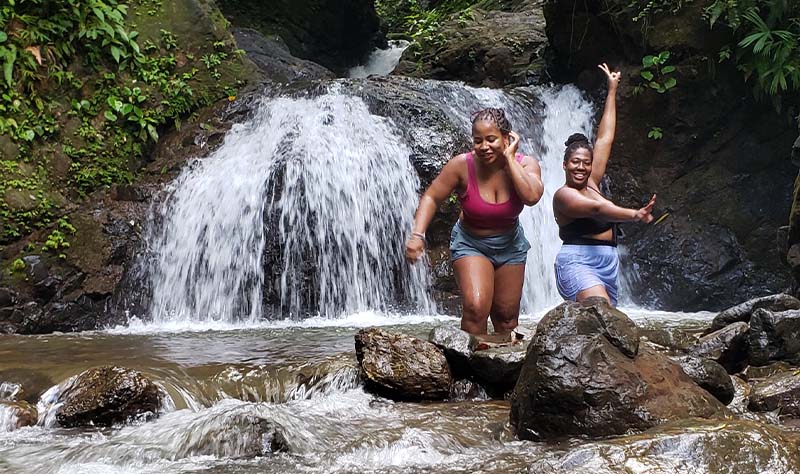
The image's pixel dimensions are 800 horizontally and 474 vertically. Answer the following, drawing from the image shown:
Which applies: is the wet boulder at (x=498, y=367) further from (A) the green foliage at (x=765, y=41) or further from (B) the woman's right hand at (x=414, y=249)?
(A) the green foliage at (x=765, y=41)

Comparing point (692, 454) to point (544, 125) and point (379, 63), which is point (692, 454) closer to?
point (544, 125)

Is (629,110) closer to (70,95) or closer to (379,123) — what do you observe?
(379,123)

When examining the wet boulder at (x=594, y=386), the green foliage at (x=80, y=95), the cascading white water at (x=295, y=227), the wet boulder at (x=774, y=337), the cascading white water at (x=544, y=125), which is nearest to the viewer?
the wet boulder at (x=594, y=386)

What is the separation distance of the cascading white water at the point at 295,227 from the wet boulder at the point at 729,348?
4098mm

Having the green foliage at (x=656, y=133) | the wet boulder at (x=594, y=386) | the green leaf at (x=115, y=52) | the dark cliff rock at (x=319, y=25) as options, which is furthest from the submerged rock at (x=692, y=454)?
the dark cliff rock at (x=319, y=25)

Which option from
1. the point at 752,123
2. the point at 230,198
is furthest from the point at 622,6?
the point at 230,198

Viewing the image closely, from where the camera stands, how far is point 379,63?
1694 centimetres

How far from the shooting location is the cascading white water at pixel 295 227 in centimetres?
823

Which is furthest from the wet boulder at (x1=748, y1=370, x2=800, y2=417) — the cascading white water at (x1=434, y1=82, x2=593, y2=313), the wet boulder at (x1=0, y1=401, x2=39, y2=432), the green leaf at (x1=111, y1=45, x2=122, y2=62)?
the green leaf at (x1=111, y1=45, x2=122, y2=62)

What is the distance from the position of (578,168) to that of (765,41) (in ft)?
17.9

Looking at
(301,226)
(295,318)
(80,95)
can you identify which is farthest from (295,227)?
(80,95)

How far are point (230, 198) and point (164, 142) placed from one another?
5.46ft

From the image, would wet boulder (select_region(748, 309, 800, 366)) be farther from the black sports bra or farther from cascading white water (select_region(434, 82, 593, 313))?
cascading white water (select_region(434, 82, 593, 313))

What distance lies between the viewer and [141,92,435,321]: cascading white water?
27.0 feet
